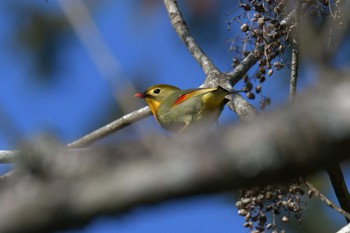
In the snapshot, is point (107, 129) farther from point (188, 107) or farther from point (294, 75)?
point (294, 75)

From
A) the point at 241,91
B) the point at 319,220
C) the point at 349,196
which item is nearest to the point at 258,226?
the point at 349,196

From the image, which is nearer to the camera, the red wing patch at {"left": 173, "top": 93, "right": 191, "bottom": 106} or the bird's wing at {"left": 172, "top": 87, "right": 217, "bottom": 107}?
the bird's wing at {"left": 172, "top": 87, "right": 217, "bottom": 107}

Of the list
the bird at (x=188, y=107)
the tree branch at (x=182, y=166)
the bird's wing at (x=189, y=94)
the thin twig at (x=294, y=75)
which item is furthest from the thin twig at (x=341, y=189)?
the tree branch at (x=182, y=166)

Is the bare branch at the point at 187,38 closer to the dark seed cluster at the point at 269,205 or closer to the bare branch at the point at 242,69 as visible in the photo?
the bare branch at the point at 242,69

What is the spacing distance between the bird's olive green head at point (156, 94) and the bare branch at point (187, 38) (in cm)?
56

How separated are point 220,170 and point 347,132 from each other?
8.6 inches

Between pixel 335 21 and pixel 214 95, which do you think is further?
pixel 214 95

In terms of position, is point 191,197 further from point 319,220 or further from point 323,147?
point 319,220

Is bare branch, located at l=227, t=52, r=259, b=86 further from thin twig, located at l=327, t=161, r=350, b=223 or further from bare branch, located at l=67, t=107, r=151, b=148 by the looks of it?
thin twig, located at l=327, t=161, r=350, b=223

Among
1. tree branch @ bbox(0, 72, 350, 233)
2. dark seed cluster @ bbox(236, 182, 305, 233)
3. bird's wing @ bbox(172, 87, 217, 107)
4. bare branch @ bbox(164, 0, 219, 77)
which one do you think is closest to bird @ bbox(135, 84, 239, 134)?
bird's wing @ bbox(172, 87, 217, 107)

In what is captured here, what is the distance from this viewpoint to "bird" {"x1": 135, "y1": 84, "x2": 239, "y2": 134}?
15.3 feet

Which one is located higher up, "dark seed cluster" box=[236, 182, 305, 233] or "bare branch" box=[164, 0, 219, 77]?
"bare branch" box=[164, 0, 219, 77]

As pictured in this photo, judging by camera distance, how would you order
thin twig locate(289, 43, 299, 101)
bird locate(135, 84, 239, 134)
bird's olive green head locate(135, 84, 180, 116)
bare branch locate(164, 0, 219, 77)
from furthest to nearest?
bird's olive green head locate(135, 84, 180, 116), bare branch locate(164, 0, 219, 77), bird locate(135, 84, 239, 134), thin twig locate(289, 43, 299, 101)

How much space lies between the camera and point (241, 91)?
4.35 metres
